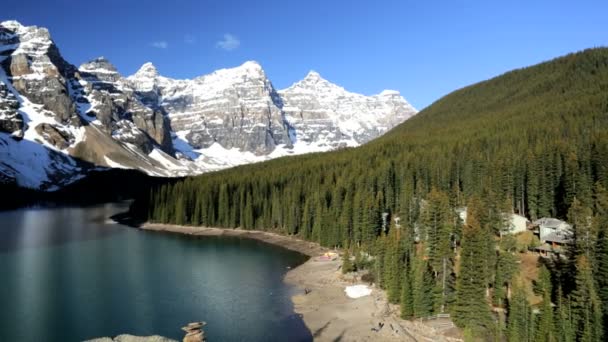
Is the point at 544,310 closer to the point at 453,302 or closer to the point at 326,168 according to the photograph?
the point at 453,302

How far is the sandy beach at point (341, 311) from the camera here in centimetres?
4712

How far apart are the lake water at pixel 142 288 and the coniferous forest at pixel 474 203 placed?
13.7 metres

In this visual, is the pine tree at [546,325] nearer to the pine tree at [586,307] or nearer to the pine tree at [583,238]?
the pine tree at [586,307]

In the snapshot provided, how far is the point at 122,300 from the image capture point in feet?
197

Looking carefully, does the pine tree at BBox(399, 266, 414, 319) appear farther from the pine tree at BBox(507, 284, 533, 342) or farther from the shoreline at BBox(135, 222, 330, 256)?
the shoreline at BBox(135, 222, 330, 256)

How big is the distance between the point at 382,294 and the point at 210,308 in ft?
68.9

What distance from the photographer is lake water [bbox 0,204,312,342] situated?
49781 mm

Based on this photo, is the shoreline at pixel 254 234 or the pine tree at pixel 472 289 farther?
the shoreline at pixel 254 234

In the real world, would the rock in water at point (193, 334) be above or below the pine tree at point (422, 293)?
above

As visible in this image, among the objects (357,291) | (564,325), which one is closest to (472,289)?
(564,325)

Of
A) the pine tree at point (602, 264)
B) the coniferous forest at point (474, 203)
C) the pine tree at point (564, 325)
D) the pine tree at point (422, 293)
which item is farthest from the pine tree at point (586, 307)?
the pine tree at point (422, 293)

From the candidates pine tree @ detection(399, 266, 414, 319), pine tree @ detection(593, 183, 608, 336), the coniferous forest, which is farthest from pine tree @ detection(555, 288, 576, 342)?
pine tree @ detection(399, 266, 414, 319)

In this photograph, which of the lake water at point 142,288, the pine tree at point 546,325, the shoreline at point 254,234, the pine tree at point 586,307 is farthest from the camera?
the shoreline at point 254,234

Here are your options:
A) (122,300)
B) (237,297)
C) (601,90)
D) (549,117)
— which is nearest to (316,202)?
(237,297)
